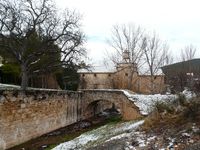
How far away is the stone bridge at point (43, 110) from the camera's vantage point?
18203 millimetres

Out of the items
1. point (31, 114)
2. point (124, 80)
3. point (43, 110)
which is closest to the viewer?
point (31, 114)

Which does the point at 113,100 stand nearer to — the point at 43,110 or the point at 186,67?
the point at 43,110

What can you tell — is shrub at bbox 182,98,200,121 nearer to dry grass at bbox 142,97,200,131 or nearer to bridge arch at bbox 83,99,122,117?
dry grass at bbox 142,97,200,131

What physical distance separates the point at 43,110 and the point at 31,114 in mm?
1794

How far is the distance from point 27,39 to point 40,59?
13.5 ft

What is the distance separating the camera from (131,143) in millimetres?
9914

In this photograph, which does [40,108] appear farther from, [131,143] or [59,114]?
[131,143]

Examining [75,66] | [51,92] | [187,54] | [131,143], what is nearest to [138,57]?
[187,54]

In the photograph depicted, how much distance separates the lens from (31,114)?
68.5 ft

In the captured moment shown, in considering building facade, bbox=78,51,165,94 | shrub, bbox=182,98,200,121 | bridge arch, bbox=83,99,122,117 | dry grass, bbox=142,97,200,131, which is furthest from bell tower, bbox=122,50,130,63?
shrub, bbox=182,98,200,121

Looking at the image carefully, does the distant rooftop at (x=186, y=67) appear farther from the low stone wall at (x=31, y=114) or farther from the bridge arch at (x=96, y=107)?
the low stone wall at (x=31, y=114)

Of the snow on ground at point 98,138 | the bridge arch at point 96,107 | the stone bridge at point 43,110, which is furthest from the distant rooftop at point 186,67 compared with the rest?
the snow on ground at point 98,138

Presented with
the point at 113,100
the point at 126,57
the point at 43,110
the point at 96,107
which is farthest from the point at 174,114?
the point at 126,57

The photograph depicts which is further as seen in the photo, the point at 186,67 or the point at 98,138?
the point at 186,67
